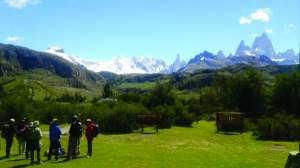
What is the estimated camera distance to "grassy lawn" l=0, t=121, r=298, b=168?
2423cm

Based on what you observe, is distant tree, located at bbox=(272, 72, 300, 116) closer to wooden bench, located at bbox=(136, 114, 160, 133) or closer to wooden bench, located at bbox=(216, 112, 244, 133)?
wooden bench, located at bbox=(216, 112, 244, 133)

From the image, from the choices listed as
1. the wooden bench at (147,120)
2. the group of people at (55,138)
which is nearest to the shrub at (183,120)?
the wooden bench at (147,120)

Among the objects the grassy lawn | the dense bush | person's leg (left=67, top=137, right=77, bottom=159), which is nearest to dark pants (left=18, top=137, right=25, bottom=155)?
the grassy lawn

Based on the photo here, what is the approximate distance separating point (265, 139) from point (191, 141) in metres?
6.97

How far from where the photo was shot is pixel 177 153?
2847cm

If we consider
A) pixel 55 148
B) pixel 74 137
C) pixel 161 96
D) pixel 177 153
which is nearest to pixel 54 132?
pixel 55 148

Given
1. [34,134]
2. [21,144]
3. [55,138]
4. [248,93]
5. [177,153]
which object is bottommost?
[177,153]

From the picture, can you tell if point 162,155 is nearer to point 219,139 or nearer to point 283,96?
point 219,139

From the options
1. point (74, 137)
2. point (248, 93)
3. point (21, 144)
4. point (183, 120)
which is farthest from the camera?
point (248, 93)

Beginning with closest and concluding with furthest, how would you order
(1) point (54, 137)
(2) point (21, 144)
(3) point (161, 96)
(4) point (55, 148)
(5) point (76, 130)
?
(1) point (54, 137) → (5) point (76, 130) → (4) point (55, 148) → (2) point (21, 144) → (3) point (161, 96)

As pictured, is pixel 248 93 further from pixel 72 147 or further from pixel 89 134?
pixel 72 147

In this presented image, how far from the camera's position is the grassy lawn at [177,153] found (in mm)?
24234

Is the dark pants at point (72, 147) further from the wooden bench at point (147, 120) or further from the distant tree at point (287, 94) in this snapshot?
the distant tree at point (287, 94)

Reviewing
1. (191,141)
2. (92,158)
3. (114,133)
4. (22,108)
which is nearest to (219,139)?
(191,141)
